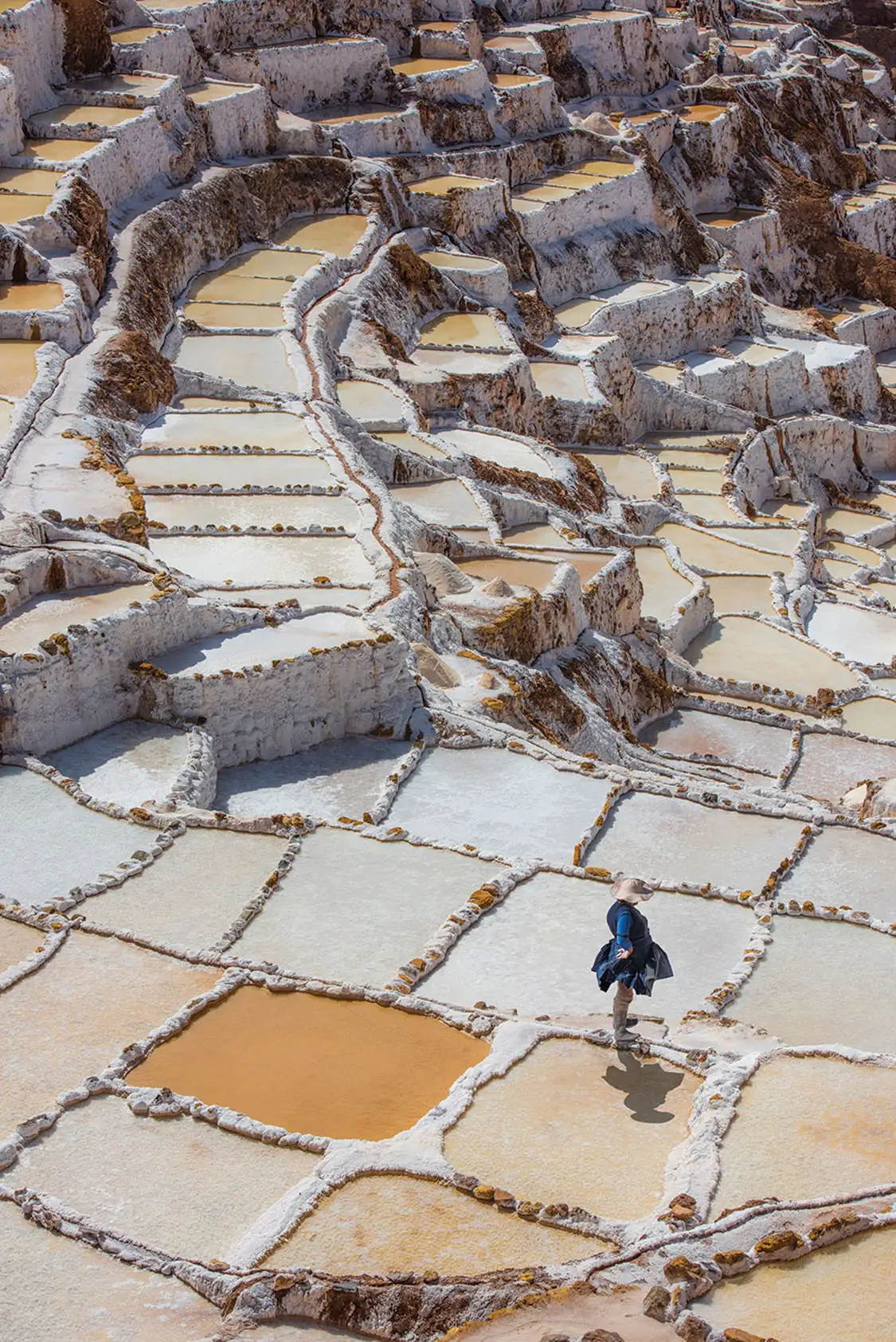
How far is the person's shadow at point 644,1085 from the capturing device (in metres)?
10.0

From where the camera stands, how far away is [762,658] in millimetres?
27328

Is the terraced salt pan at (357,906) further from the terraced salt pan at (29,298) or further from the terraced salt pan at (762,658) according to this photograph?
the terraced salt pan at (29,298)

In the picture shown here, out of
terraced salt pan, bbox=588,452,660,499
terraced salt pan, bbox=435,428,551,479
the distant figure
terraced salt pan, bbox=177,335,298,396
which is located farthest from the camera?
terraced salt pan, bbox=588,452,660,499

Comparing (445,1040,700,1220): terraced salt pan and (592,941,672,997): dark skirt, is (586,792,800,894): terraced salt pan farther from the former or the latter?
(445,1040,700,1220): terraced salt pan

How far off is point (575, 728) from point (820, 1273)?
501 inches

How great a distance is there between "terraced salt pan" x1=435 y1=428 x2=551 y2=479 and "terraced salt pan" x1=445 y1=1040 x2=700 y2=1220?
20.0 m

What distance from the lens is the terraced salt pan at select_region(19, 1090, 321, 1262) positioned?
359 inches

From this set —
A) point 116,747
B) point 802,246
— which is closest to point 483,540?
point 116,747

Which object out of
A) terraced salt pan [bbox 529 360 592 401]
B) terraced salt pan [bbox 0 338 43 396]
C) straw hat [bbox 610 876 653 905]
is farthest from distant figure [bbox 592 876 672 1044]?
terraced salt pan [bbox 529 360 592 401]

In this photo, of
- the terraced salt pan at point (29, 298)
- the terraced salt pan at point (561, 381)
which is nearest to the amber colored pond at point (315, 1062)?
the terraced salt pan at point (29, 298)

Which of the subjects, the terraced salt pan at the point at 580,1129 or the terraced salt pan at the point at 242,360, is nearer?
the terraced salt pan at the point at 580,1129

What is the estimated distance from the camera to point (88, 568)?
17891 millimetres

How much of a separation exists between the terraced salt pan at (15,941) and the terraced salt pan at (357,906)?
1570mm

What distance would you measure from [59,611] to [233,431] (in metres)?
8.62
